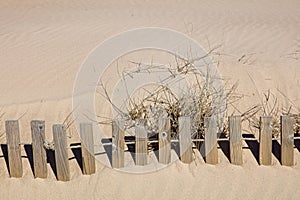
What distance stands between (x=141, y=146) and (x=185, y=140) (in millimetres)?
359

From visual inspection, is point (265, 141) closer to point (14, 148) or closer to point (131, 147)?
point (131, 147)

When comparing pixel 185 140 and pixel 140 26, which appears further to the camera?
pixel 140 26

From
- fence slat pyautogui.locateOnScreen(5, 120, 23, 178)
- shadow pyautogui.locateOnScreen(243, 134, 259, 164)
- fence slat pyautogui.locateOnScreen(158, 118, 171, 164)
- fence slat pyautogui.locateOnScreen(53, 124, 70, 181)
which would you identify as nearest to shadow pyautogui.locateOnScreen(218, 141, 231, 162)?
shadow pyautogui.locateOnScreen(243, 134, 259, 164)

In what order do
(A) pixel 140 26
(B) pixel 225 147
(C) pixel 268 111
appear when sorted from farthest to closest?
(A) pixel 140 26, (C) pixel 268 111, (B) pixel 225 147

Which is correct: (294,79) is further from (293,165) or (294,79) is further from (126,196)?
(126,196)

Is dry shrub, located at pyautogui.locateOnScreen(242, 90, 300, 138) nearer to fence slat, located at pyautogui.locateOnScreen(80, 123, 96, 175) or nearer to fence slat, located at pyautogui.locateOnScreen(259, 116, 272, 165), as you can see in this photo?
fence slat, located at pyautogui.locateOnScreen(259, 116, 272, 165)

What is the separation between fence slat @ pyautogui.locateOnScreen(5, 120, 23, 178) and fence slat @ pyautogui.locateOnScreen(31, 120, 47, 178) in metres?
0.13

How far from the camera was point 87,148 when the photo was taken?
3.66 metres

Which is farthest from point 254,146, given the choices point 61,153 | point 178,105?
point 61,153

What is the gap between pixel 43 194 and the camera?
142 inches

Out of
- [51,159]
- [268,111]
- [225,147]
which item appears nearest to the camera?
[51,159]

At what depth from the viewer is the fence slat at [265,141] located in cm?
371

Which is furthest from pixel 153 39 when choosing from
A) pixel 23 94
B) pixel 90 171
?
pixel 90 171

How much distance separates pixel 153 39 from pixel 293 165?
3878mm
